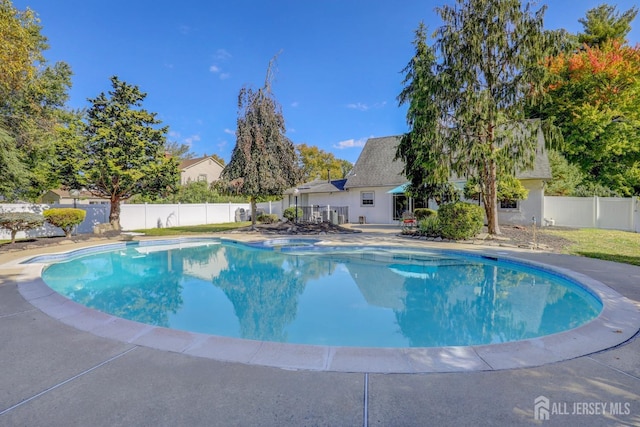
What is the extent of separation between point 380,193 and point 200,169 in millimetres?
25732

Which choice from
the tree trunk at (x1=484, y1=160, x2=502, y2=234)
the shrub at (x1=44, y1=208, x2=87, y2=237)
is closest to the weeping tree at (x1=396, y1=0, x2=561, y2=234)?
the tree trunk at (x1=484, y1=160, x2=502, y2=234)

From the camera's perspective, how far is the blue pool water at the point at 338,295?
17.5 ft

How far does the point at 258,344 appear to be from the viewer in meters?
3.60

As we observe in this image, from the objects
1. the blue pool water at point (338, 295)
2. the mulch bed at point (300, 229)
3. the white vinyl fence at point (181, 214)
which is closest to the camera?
the blue pool water at point (338, 295)

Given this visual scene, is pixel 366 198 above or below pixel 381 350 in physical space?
above

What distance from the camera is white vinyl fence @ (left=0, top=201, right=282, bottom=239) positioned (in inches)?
609

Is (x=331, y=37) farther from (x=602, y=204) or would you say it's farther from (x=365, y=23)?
(x=602, y=204)

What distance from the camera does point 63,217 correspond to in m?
12.9

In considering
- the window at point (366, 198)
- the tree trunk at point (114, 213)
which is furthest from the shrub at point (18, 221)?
the window at point (366, 198)

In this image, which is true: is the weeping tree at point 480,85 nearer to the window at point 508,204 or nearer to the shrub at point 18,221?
the window at point 508,204

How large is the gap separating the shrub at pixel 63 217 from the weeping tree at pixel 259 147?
6.75m

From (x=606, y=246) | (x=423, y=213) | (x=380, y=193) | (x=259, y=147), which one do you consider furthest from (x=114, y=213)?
(x=606, y=246)

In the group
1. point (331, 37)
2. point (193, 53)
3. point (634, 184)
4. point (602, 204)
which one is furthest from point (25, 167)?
point (634, 184)

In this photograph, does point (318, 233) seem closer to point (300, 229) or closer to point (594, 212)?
point (300, 229)
